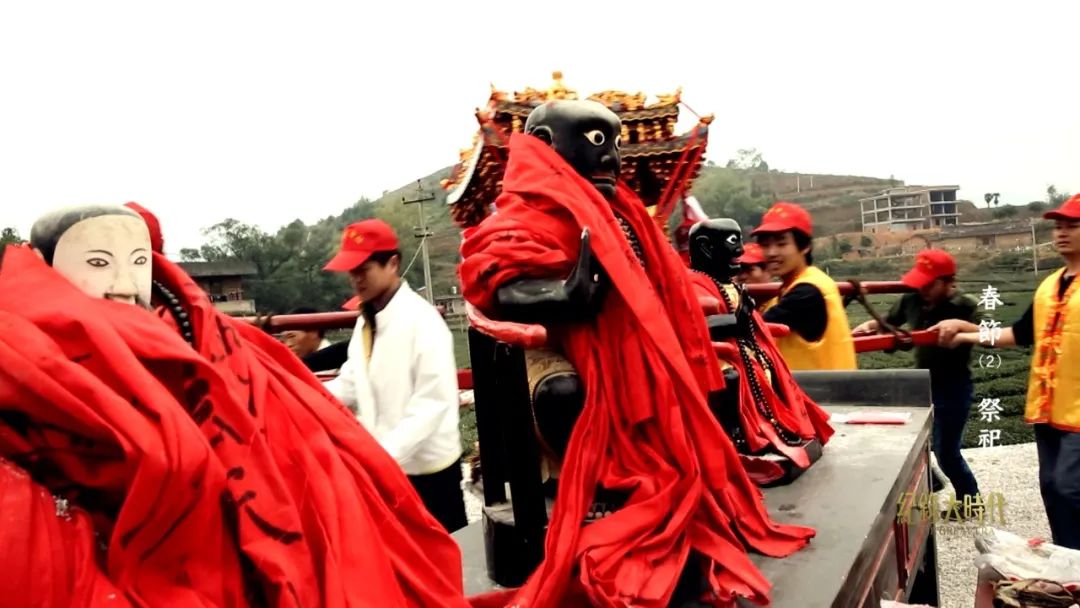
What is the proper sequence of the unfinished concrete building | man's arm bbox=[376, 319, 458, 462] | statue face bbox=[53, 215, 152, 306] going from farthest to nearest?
the unfinished concrete building < man's arm bbox=[376, 319, 458, 462] < statue face bbox=[53, 215, 152, 306]

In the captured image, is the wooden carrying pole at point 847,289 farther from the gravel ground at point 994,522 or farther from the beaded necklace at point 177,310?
the beaded necklace at point 177,310

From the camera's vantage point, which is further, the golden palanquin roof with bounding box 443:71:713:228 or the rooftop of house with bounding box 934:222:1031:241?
the rooftop of house with bounding box 934:222:1031:241

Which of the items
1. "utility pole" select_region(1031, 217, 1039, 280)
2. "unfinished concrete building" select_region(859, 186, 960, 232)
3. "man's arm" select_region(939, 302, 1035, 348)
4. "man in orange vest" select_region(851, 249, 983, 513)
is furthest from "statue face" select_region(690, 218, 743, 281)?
"unfinished concrete building" select_region(859, 186, 960, 232)

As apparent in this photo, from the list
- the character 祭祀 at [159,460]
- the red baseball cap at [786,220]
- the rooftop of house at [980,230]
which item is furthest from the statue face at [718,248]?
the rooftop of house at [980,230]

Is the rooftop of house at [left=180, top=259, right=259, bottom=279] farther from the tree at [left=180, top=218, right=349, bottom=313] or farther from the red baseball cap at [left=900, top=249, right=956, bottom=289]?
the red baseball cap at [left=900, top=249, right=956, bottom=289]

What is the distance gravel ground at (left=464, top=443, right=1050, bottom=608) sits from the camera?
442 cm

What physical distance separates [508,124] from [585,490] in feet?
8.76

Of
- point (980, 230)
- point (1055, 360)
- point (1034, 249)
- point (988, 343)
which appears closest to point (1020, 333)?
point (988, 343)

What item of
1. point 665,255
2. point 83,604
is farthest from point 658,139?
point 83,604

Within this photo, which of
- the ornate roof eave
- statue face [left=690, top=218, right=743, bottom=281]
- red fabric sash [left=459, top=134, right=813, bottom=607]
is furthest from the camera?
the ornate roof eave

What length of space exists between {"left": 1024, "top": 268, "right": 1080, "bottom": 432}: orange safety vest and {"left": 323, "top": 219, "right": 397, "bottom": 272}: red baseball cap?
2.88 meters

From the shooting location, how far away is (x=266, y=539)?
1118 mm

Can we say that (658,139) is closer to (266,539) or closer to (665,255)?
(665,255)

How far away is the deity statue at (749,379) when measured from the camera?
9.02ft
